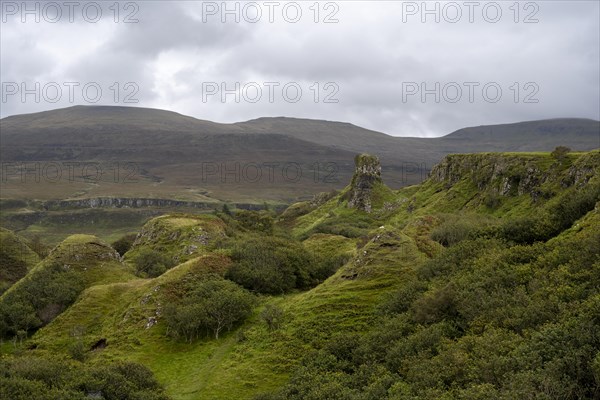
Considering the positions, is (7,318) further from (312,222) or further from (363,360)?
(312,222)

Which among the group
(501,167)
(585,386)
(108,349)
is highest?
(501,167)

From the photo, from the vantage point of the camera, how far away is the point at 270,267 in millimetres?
62438

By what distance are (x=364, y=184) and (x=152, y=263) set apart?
93.3 m

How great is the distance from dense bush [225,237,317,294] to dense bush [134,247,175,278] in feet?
48.2

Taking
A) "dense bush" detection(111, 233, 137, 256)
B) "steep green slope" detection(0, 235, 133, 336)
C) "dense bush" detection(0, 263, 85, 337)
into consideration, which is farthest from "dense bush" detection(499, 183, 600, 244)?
"dense bush" detection(111, 233, 137, 256)

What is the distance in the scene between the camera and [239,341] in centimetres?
4612

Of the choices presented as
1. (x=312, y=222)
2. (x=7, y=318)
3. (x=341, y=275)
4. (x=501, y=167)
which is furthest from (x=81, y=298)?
(x=312, y=222)

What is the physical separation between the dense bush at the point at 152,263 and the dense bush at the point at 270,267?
14687mm

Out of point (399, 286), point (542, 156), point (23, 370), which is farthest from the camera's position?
point (542, 156)

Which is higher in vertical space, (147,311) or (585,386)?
(585,386)

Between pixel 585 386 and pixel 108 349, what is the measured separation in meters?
Answer: 43.0

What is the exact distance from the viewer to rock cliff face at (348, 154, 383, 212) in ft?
508

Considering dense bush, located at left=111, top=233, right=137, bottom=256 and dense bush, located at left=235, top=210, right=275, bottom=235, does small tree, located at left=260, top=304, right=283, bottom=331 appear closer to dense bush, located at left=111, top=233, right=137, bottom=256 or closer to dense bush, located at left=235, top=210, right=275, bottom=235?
dense bush, located at left=235, top=210, right=275, bottom=235

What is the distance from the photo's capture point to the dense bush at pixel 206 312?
4828 cm
